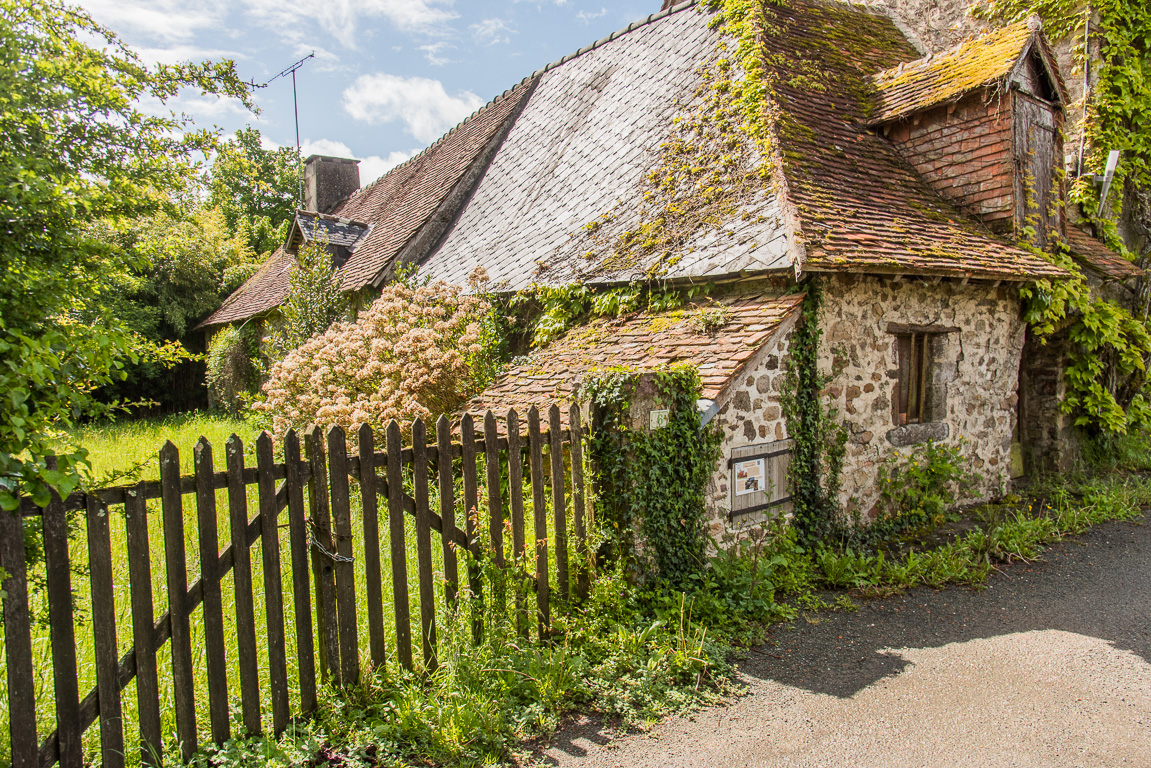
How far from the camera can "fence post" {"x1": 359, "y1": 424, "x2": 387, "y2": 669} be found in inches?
149

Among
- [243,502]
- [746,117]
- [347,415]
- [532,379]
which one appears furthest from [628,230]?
[243,502]

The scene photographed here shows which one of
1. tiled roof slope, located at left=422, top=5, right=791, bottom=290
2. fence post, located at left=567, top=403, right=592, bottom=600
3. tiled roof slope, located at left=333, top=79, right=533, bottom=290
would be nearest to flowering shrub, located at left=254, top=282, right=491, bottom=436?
tiled roof slope, located at left=422, top=5, right=791, bottom=290

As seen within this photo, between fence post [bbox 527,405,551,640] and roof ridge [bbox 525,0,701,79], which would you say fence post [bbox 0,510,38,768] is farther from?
roof ridge [bbox 525,0,701,79]

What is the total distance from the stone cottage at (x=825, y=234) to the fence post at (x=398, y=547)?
1721mm

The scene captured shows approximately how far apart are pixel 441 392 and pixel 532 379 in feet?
4.40

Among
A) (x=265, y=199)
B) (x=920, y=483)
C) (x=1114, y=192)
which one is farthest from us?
(x=265, y=199)

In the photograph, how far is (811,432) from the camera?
648 cm

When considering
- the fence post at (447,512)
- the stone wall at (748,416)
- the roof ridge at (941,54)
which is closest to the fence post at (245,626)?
the fence post at (447,512)

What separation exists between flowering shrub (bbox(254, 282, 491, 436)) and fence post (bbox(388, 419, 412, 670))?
3.47 m

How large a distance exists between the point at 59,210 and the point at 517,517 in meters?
2.84

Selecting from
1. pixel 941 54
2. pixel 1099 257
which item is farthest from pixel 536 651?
pixel 941 54

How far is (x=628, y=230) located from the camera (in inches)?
336

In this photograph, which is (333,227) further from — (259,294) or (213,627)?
(213,627)

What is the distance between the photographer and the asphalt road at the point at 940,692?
3.47m
